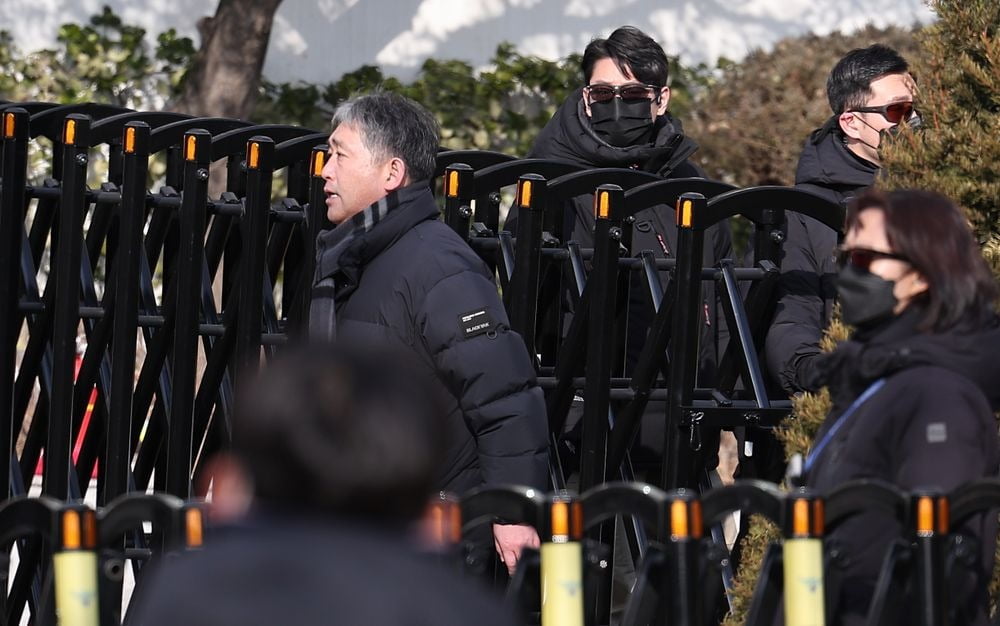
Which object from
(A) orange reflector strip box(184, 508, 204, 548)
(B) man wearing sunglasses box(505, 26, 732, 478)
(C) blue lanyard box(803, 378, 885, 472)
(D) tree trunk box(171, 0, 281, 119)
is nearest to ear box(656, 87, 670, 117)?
(B) man wearing sunglasses box(505, 26, 732, 478)

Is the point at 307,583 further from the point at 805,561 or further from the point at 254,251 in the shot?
the point at 254,251

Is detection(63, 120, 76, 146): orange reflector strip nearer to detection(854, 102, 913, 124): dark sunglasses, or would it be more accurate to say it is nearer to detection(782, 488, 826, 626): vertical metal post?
detection(854, 102, 913, 124): dark sunglasses

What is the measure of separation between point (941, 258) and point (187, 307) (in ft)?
8.17

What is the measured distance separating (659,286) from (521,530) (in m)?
1.03

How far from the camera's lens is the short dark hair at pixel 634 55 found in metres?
5.46

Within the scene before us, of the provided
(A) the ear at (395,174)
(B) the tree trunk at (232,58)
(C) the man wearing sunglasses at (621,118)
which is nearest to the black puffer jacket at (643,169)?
(C) the man wearing sunglasses at (621,118)

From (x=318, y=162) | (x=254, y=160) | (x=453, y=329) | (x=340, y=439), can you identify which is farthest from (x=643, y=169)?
(x=340, y=439)

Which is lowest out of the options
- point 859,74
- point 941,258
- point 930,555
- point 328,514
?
point 930,555

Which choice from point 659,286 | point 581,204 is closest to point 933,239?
point 659,286

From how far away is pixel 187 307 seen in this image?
15.7 feet

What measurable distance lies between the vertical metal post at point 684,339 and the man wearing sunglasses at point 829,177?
0.29m

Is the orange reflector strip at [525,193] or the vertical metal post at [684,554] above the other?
the orange reflector strip at [525,193]

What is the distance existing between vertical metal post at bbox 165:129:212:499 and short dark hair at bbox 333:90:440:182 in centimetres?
70

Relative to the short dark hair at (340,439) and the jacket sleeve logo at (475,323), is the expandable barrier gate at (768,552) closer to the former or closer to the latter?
the short dark hair at (340,439)
